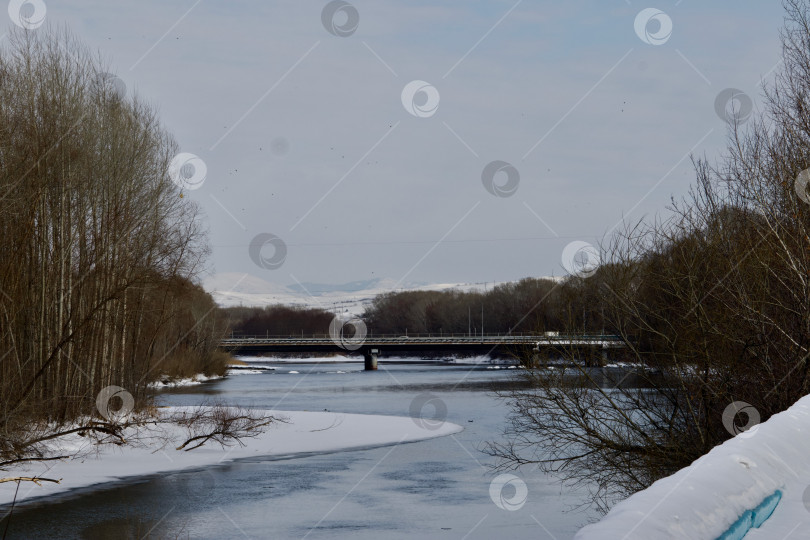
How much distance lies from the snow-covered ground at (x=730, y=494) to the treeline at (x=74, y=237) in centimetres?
1747

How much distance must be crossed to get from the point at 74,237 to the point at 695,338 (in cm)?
2003

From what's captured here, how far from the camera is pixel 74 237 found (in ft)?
94.6

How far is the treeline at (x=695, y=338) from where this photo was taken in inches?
675

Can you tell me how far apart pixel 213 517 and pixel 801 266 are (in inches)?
485

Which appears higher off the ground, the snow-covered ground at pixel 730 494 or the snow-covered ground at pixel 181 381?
the snow-covered ground at pixel 181 381

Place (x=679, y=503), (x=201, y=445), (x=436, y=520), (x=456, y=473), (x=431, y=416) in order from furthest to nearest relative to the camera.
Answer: (x=431, y=416) → (x=201, y=445) → (x=456, y=473) → (x=436, y=520) → (x=679, y=503)

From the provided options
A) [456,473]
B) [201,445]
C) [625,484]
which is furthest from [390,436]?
[625,484]

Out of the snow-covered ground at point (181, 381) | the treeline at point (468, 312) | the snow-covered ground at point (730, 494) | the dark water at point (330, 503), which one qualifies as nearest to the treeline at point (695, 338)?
the dark water at point (330, 503)

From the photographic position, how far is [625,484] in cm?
1839

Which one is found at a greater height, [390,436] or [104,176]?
[104,176]

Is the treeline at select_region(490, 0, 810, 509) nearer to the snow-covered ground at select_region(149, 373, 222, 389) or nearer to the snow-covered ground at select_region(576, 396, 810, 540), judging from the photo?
the snow-covered ground at select_region(576, 396, 810, 540)

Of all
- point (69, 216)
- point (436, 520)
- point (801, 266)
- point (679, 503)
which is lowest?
point (436, 520)

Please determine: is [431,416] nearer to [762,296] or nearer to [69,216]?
[69,216]

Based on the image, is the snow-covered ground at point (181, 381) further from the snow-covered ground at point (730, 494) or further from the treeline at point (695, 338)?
the snow-covered ground at point (730, 494)
